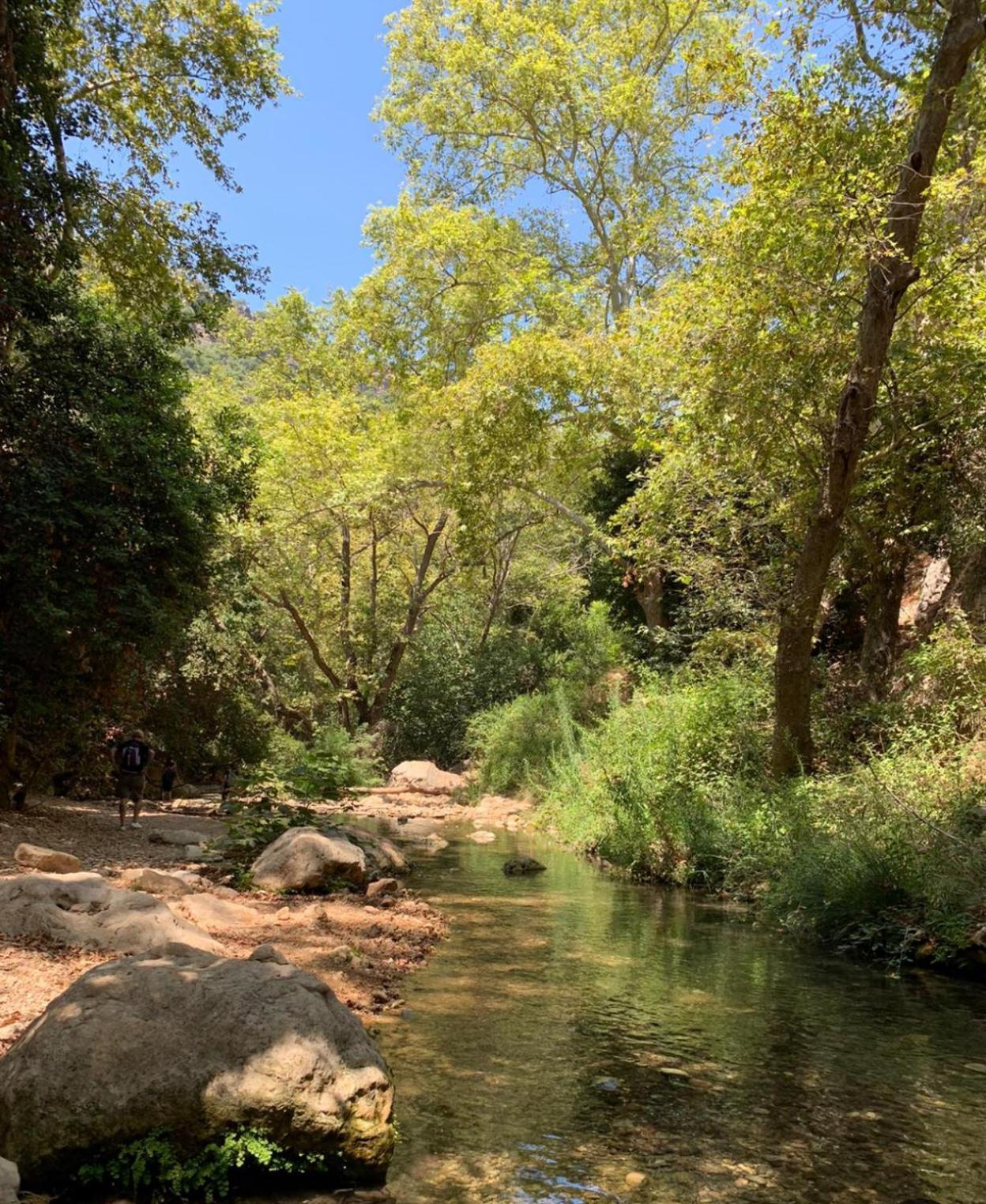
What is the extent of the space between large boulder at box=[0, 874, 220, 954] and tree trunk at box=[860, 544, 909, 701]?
11215 millimetres

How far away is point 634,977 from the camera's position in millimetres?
7449

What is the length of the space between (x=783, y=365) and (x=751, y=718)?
5403 millimetres

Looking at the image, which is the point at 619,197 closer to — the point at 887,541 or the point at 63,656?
the point at 887,541

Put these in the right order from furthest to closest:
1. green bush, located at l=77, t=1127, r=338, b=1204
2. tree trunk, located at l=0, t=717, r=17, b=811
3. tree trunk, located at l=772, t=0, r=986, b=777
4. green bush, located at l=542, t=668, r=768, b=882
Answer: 1. tree trunk, located at l=0, t=717, r=17, b=811
2. green bush, located at l=542, t=668, r=768, b=882
3. tree trunk, located at l=772, t=0, r=986, b=777
4. green bush, located at l=77, t=1127, r=338, b=1204

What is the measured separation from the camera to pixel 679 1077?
5297 mm

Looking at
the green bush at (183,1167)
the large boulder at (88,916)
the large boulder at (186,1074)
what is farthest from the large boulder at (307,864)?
the green bush at (183,1167)

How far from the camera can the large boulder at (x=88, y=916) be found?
248 inches

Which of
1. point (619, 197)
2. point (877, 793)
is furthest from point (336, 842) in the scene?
point (619, 197)

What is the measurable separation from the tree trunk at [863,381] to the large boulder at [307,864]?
5.81 metres

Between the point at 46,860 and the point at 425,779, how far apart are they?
18.1m

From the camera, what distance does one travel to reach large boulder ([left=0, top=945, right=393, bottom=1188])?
3596 millimetres

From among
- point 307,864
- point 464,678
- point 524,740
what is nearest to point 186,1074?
point 307,864

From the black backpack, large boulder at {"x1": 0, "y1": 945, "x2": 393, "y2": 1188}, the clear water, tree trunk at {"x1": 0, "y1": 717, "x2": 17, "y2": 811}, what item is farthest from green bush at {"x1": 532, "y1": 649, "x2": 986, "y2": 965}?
tree trunk at {"x1": 0, "y1": 717, "x2": 17, "y2": 811}

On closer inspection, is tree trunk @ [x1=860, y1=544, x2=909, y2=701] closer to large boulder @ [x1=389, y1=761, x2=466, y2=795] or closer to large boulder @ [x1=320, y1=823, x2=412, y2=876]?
large boulder @ [x1=320, y1=823, x2=412, y2=876]
